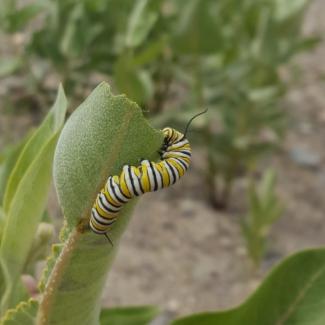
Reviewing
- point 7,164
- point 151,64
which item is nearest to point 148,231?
point 151,64

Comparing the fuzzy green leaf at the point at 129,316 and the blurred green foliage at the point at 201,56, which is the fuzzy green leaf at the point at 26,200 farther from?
the blurred green foliage at the point at 201,56

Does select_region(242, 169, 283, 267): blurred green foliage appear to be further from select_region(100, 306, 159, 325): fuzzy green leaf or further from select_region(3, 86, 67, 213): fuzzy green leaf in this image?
select_region(3, 86, 67, 213): fuzzy green leaf

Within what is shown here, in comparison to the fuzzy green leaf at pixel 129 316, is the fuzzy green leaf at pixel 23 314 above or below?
above

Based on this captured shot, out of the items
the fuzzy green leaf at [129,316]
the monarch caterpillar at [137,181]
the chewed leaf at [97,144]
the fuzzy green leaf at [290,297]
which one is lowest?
the fuzzy green leaf at [290,297]

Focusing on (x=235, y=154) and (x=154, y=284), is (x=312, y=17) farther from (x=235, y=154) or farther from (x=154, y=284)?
(x=154, y=284)

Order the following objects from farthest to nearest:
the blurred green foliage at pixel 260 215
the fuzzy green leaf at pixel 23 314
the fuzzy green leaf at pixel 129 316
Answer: the blurred green foliage at pixel 260 215 < the fuzzy green leaf at pixel 129 316 < the fuzzy green leaf at pixel 23 314

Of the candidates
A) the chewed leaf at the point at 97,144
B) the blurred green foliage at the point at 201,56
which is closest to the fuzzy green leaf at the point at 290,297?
the chewed leaf at the point at 97,144

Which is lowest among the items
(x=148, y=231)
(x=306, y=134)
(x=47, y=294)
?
(x=306, y=134)
